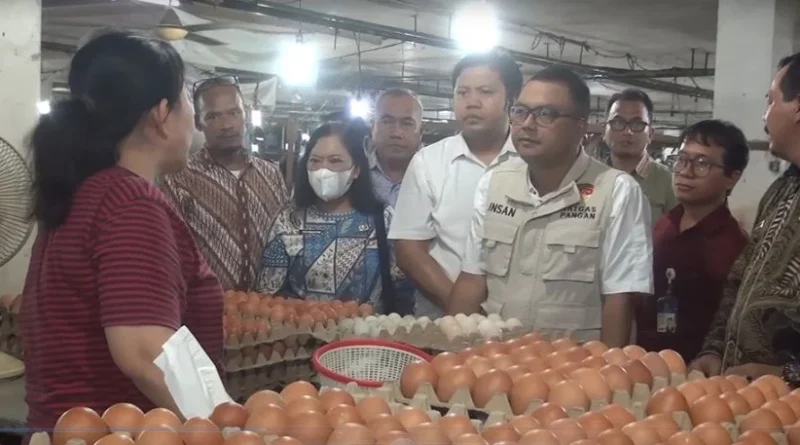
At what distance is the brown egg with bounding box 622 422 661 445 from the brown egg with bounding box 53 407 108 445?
2.85 ft

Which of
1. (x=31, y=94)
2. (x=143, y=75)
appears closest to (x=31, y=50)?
(x=31, y=94)

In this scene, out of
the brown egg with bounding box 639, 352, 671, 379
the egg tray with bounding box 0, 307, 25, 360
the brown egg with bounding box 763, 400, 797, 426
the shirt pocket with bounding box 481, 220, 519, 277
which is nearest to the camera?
the brown egg with bounding box 763, 400, 797, 426

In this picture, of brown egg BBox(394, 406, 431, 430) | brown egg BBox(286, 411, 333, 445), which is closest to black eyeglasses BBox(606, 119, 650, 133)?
brown egg BBox(394, 406, 431, 430)

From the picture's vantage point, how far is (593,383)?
5.87ft

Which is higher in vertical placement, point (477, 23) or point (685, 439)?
point (477, 23)

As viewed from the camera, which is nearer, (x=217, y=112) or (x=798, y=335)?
(x=798, y=335)

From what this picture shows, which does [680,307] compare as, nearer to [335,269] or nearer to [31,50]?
[335,269]

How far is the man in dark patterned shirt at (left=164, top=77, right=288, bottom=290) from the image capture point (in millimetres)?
3383

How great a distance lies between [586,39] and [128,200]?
23.4 ft

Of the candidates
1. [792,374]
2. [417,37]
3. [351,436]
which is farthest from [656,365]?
[417,37]

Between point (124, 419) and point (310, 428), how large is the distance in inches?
11.6

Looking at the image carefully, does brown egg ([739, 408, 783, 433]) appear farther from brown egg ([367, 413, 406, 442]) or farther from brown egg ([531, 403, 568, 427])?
brown egg ([367, 413, 406, 442])

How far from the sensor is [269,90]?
853cm

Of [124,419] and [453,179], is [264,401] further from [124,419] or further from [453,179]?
[453,179]
